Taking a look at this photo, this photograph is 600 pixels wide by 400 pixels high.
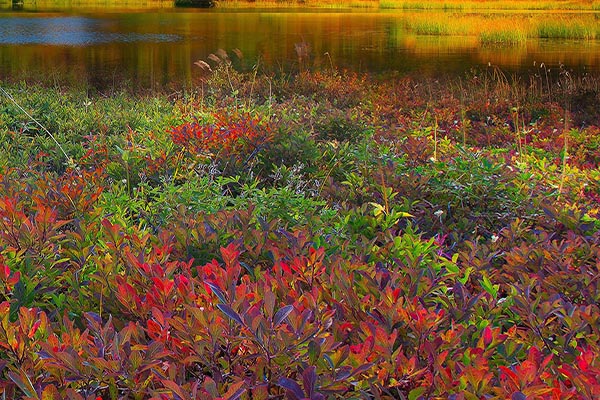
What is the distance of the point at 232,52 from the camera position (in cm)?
2827

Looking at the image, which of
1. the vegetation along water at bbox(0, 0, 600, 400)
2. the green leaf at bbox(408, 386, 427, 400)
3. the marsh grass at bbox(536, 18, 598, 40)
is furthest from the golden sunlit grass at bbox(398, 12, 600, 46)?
the green leaf at bbox(408, 386, 427, 400)

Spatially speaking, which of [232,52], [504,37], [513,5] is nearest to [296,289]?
[232,52]

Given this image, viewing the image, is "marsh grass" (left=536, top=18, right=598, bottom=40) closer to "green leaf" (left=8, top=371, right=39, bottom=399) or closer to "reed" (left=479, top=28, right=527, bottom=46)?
"reed" (left=479, top=28, right=527, bottom=46)

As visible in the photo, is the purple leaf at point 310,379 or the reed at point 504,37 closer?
the purple leaf at point 310,379

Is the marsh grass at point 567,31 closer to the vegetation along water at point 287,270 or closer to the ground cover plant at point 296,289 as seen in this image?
the vegetation along water at point 287,270

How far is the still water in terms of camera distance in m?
20.1

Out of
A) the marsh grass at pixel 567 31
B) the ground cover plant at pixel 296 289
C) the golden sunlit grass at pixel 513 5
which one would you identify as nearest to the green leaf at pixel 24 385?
the ground cover plant at pixel 296 289

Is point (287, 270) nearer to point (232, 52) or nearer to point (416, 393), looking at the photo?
point (416, 393)

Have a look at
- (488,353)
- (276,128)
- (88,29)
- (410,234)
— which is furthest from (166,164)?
(88,29)

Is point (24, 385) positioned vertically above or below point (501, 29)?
below

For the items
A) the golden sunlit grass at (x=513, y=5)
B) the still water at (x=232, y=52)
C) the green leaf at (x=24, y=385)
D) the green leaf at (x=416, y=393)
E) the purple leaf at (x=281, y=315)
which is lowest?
the green leaf at (x=416, y=393)

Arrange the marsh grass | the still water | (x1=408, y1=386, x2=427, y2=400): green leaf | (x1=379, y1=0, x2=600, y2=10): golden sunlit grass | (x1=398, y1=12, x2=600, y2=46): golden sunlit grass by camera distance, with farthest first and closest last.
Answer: (x1=379, y1=0, x2=600, y2=10): golden sunlit grass → the marsh grass → (x1=398, y1=12, x2=600, y2=46): golden sunlit grass → the still water → (x1=408, y1=386, x2=427, y2=400): green leaf

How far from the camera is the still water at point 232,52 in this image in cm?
2012

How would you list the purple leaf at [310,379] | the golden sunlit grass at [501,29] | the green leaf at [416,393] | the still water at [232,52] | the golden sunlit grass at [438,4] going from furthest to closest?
1. the golden sunlit grass at [438,4]
2. the golden sunlit grass at [501,29]
3. the still water at [232,52]
4. the green leaf at [416,393]
5. the purple leaf at [310,379]
